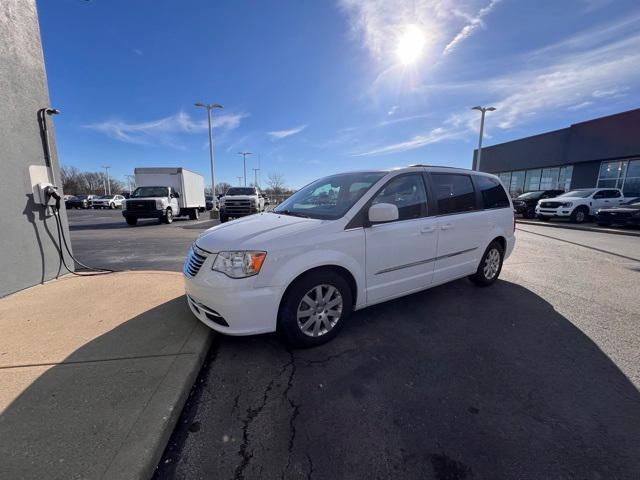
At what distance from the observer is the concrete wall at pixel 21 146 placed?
3893 mm

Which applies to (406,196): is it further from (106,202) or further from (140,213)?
(106,202)

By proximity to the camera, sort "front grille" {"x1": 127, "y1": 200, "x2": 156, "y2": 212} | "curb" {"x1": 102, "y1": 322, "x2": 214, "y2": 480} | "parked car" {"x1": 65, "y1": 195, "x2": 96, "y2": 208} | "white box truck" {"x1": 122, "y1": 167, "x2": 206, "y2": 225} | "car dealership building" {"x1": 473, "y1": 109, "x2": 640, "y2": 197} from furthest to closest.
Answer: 1. "parked car" {"x1": 65, "y1": 195, "x2": 96, "y2": 208}
2. "car dealership building" {"x1": 473, "y1": 109, "x2": 640, "y2": 197}
3. "white box truck" {"x1": 122, "y1": 167, "x2": 206, "y2": 225}
4. "front grille" {"x1": 127, "y1": 200, "x2": 156, "y2": 212}
5. "curb" {"x1": 102, "y1": 322, "x2": 214, "y2": 480}

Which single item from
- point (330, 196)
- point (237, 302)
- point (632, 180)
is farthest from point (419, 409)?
point (632, 180)

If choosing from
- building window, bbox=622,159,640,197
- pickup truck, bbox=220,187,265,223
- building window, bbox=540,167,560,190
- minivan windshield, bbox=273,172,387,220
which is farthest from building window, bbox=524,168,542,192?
minivan windshield, bbox=273,172,387,220

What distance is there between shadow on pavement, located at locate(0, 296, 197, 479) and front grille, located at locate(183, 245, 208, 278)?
629 millimetres

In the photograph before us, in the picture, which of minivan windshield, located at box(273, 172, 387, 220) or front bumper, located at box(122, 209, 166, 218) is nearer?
minivan windshield, located at box(273, 172, 387, 220)

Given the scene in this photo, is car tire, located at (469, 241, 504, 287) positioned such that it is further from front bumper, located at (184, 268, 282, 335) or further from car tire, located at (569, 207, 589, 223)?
car tire, located at (569, 207, 589, 223)

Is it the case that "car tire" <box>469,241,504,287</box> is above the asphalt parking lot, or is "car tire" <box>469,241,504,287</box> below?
above

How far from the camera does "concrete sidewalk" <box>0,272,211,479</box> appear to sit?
1685 millimetres

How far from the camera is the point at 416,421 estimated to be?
2084mm

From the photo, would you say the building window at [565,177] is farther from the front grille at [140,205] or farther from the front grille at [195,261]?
the front grille at [195,261]

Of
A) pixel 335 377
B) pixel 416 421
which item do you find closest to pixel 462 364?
pixel 416 421

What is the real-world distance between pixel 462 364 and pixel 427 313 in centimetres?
112

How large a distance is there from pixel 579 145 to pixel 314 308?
29057mm
